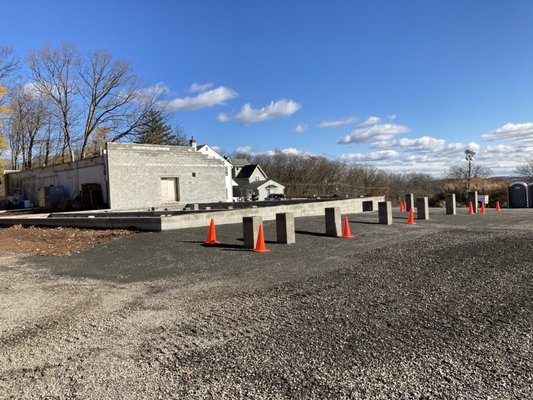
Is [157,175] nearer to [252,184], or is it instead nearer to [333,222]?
[333,222]

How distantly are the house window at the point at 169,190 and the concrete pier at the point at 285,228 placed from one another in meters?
22.4

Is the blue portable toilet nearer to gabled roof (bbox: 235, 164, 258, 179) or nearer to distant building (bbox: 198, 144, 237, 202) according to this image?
distant building (bbox: 198, 144, 237, 202)

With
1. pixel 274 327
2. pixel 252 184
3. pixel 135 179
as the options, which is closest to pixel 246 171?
pixel 252 184

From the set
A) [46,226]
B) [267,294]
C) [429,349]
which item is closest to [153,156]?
[46,226]

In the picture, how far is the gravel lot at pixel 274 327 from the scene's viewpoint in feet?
12.6

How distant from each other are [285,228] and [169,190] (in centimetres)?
2326

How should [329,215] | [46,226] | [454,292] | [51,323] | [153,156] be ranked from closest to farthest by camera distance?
1. [51,323]
2. [454,292]
3. [329,215]
4. [46,226]
5. [153,156]

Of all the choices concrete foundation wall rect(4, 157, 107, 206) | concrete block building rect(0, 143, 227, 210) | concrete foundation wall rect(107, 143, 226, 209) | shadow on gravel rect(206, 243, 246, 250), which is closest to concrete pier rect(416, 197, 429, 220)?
shadow on gravel rect(206, 243, 246, 250)

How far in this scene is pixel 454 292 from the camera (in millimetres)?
6891

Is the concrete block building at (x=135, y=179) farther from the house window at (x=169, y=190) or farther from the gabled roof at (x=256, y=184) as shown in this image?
the gabled roof at (x=256, y=184)

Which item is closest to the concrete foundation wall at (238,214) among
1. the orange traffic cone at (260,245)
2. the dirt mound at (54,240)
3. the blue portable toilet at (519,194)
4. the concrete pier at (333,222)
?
the dirt mound at (54,240)

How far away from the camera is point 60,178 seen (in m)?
36.1

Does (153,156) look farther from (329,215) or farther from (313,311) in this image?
(313,311)

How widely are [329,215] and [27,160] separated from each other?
208 ft
